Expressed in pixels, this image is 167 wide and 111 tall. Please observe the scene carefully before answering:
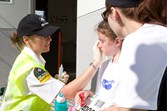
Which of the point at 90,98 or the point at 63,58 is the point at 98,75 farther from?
the point at 63,58

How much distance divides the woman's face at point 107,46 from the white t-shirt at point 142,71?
1036 mm

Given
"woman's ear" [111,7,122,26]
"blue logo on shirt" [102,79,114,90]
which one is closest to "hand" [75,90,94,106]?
"blue logo on shirt" [102,79,114,90]

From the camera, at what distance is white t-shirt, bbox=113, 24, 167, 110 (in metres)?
1.10

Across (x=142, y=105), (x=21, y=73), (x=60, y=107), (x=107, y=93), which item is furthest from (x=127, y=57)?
(x=21, y=73)

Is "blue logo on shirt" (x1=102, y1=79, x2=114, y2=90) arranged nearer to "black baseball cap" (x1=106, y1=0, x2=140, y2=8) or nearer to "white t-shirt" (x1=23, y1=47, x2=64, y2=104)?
"white t-shirt" (x1=23, y1=47, x2=64, y2=104)

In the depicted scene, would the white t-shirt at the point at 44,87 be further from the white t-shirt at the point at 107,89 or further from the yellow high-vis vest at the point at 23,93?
the white t-shirt at the point at 107,89

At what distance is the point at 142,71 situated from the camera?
1.10 meters

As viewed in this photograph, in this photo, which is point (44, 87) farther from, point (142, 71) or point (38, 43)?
point (142, 71)

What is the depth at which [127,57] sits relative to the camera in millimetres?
1137

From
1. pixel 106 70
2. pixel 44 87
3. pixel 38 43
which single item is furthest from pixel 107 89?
pixel 38 43

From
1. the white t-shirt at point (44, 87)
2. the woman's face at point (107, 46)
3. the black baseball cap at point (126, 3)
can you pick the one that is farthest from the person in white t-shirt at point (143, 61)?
the white t-shirt at point (44, 87)

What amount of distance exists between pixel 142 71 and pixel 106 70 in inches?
44.1

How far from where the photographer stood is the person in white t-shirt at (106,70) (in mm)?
2008

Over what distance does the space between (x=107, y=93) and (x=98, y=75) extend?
325 millimetres
